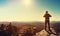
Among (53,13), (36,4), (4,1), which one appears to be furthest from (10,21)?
(53,13)

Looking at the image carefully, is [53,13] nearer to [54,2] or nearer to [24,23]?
[54,2]

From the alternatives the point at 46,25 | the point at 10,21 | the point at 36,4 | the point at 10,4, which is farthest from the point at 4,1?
the point at 46,25

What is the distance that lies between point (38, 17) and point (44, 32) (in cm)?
32

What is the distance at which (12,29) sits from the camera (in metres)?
3.18

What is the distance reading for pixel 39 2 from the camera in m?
3.20

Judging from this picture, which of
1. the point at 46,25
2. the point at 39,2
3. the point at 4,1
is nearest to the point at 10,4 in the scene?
the point at 4,1

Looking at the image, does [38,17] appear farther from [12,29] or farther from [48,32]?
Answer: [12,29]

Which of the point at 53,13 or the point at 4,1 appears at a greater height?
the point at 4,1

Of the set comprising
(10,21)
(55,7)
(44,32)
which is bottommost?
(44,32)

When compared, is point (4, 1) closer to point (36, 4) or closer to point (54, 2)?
point (36, 4)

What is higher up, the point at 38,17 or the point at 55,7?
the point at 55,7

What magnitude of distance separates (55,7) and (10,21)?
927 millimetres

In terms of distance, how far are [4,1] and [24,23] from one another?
60cm

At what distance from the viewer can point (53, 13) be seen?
10.4 feet
